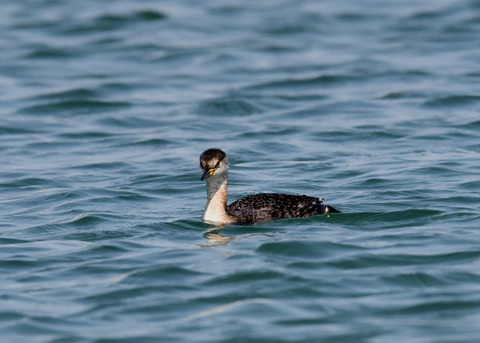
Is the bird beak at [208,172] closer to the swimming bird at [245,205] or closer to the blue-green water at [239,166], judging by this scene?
the swimming bird at [245,205]

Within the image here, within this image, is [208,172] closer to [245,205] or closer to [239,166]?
[245,205]

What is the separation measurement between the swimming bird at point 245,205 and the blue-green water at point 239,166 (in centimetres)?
16

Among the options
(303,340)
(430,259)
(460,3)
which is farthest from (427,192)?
(460,3)

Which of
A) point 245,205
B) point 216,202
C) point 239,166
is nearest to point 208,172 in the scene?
point 216,202

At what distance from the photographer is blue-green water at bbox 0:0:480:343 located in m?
11.1

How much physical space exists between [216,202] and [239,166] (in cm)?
496

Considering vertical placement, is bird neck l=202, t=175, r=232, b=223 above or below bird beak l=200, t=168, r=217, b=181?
below

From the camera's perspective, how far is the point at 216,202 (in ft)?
46.2

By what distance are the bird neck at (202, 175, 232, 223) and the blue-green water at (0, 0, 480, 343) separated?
217 mm

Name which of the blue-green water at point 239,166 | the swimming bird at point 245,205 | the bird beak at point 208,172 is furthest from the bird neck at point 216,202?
the bird beak at point 208,172

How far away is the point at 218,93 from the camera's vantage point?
80.8 ft

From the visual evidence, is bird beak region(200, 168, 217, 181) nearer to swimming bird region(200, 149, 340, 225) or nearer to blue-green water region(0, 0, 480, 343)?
swimming bird region(200, 149, 340, 225)

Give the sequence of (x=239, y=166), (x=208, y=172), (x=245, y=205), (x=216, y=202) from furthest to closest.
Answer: (x=239, y=166)
(x=245, y=205)
(x=216, y=202)
(x=208, y=172)

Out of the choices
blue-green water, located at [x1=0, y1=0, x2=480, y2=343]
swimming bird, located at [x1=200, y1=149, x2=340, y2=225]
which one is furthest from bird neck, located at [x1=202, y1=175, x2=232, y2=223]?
blue-green water, located at [x1=0, y1=0, x2=480, y2=343]
